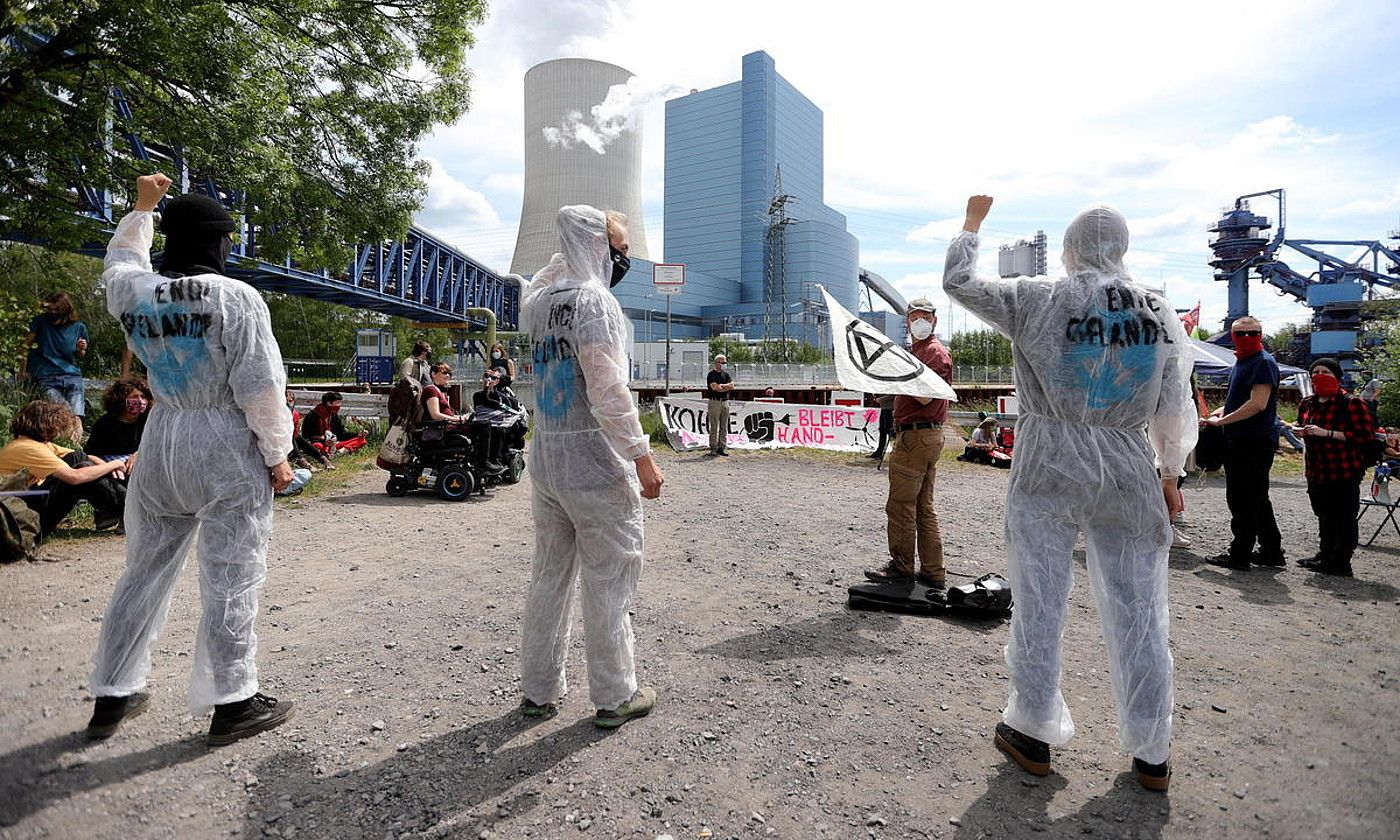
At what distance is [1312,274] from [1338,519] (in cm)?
6548

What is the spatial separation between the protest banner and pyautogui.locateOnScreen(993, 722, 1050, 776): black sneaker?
37.2 feet

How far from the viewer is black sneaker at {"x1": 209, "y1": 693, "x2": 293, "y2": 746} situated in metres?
2.71

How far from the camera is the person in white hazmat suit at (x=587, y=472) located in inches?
104

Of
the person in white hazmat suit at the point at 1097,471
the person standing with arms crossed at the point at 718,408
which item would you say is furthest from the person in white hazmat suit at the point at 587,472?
the person standing with arms crossed at the point at 718,408

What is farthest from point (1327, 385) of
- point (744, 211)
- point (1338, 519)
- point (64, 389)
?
point (744, 211)

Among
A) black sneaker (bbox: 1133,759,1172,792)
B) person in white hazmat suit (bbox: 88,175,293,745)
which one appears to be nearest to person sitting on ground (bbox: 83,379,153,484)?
person in white hazmat suit (bbox: 88,175,293,745)

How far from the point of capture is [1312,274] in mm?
54719

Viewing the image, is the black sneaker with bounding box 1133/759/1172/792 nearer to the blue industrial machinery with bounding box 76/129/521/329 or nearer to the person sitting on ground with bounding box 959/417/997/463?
the blue industrial machinery with bounding box 76/129/521/329

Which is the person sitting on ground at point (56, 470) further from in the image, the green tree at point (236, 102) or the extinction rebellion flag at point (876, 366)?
the extinction rebellion flag at point (876, 366)

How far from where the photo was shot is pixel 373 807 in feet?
7.72

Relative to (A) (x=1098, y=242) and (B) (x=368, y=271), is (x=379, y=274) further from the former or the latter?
(A) (x=1098, y=242)

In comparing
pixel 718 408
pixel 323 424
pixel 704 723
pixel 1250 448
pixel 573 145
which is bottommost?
pixel 704 723

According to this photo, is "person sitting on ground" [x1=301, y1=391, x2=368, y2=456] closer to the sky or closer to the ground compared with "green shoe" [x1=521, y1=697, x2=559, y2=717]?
closer to the sky

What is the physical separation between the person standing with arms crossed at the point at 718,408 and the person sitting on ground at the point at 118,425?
8851 millimetres
